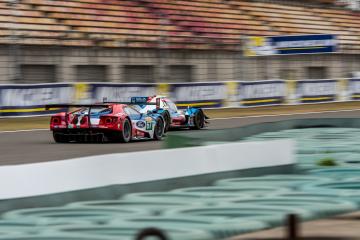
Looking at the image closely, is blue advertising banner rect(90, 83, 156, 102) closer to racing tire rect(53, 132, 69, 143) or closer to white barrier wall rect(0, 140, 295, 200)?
racing tire rect(53, 132, 69, 143)

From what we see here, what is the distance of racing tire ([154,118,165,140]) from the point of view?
58.7 ft

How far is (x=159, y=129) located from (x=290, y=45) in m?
19.3

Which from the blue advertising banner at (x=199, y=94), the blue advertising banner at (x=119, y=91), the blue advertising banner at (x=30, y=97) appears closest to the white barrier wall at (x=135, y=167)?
the blue advertising banner at (x=30, y=97)

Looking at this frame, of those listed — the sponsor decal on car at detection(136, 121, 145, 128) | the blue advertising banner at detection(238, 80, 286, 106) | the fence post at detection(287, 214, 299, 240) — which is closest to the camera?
the fence post at detection(287, 214, 299, 240)

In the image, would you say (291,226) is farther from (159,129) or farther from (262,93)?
(262,93)

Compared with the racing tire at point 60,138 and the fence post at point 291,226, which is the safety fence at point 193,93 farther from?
the fence post at point 291,226

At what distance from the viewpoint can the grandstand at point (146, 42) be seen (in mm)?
27484

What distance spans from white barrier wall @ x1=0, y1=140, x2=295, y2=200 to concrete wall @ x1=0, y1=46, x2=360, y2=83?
631 inches

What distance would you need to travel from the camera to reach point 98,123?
54.2 feet

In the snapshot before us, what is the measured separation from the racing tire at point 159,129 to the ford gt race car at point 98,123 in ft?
1.89

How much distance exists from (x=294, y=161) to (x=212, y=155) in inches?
58.1

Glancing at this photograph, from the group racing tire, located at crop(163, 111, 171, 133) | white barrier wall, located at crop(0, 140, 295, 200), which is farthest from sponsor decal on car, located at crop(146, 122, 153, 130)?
white barrier wall, located at crop(0, 140, 295, 200)

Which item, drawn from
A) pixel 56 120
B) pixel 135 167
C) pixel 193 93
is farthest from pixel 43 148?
pixel 193 93

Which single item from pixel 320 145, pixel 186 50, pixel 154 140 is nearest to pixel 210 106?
pixel 186 50
